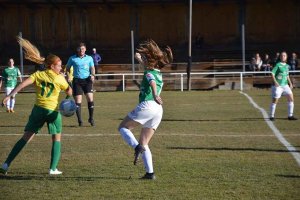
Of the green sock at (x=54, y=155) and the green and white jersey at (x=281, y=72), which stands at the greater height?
the green and white jersey at (x=281, y=72)

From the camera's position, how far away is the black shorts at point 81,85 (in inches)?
631

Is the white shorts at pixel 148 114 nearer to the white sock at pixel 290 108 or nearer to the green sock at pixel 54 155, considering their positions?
the green sock at pixel 54 155

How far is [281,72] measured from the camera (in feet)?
56.4

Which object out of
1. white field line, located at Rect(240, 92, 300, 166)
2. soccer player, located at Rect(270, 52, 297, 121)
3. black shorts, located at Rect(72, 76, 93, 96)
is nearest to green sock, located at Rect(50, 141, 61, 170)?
white field line, located at Rect(240, 92, 300, 166)

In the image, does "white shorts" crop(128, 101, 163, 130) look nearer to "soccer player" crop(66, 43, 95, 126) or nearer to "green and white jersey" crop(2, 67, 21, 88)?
"soccer player" crop(66, 43, 95, 126)

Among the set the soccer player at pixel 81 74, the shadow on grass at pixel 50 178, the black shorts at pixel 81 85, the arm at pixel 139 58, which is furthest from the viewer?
the black shorts at pixel 81 85

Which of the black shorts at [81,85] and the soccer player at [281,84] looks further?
the soccer player at [281,84]

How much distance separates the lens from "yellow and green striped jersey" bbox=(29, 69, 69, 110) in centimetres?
937

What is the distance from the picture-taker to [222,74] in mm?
35031

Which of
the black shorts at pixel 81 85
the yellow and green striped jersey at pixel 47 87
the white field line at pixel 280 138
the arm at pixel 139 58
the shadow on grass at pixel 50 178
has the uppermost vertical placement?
the arm at pixel 139 58

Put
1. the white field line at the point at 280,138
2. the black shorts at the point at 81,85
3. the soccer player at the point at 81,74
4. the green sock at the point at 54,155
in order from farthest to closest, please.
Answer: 1. the black shorts at the point at 81,85
2. the soccer player at the point at 81,74
3. the white field line at the point at 280,138
4. the green sock at the point at 54,155

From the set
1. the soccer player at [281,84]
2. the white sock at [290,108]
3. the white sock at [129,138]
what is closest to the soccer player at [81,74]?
the soccer player at [281,84]

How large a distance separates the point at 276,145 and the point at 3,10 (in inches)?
1388

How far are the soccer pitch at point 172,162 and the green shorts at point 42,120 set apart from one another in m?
0.66
